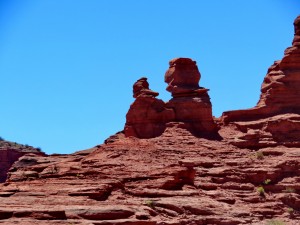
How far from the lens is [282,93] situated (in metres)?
56.8

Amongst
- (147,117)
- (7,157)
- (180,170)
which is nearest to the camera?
(180,170)

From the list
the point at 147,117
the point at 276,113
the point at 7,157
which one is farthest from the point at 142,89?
the point at 7,157

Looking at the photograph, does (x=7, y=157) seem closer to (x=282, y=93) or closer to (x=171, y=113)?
(x=171, y=113)

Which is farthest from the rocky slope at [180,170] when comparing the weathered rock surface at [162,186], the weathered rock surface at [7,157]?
the weathered rock surface at [7,157]

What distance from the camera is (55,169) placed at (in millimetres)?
49219

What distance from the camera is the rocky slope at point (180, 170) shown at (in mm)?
40406

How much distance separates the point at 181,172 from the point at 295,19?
22.0 m

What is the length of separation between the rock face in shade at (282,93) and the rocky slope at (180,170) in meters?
0.08

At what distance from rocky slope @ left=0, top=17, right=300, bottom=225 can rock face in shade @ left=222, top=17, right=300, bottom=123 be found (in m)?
0.08

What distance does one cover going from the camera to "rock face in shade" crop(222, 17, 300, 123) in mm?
56500

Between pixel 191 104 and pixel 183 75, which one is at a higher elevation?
pixel 183 75

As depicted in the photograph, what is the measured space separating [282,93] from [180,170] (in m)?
15.5

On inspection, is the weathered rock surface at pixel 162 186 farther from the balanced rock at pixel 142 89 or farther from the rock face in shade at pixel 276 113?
the balanced rock at pixel 142 89

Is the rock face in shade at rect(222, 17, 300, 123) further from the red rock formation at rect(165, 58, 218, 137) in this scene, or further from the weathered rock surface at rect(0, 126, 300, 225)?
the red rock formation at rect(165, 58, 218, 137)
